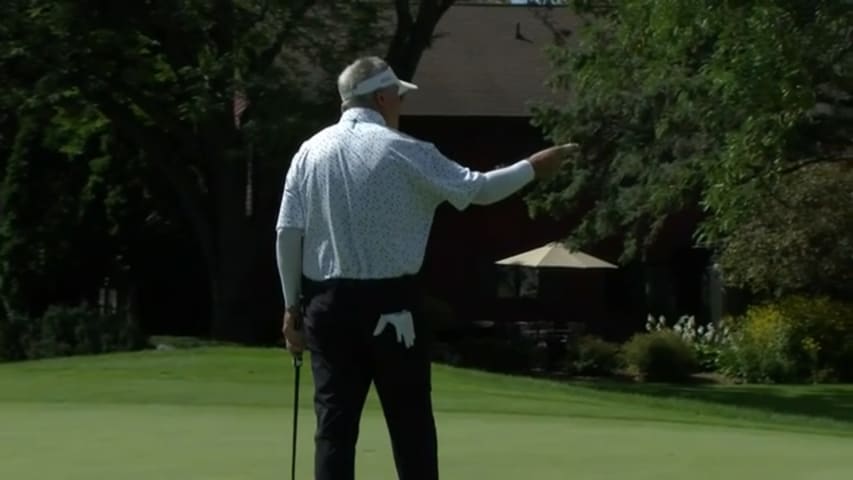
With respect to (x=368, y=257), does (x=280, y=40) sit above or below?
above

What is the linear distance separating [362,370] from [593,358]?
2569 cm

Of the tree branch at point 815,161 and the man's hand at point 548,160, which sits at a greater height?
the tree branch at point 815,161

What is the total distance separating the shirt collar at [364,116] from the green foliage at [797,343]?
25.0 meters

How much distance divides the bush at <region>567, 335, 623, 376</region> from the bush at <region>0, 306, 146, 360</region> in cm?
838

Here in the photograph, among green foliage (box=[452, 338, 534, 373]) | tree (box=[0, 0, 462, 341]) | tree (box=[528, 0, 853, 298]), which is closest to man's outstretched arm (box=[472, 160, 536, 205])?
tree (box=[528, 0, 853, 298])

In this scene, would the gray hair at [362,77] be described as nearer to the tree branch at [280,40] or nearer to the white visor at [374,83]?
the white visor at [374,83]

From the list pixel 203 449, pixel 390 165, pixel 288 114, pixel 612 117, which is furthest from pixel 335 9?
pixel 390 165

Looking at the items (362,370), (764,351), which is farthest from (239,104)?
(362,370)

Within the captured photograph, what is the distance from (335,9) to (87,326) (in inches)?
262

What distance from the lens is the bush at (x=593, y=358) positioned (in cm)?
3173

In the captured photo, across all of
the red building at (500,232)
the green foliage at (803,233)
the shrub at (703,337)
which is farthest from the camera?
the red building at (500,232)

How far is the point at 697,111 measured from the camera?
84.7ft

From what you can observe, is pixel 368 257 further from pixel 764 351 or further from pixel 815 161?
pixel 764 351

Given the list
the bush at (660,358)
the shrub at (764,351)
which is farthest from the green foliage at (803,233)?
the bush at (660,358)
